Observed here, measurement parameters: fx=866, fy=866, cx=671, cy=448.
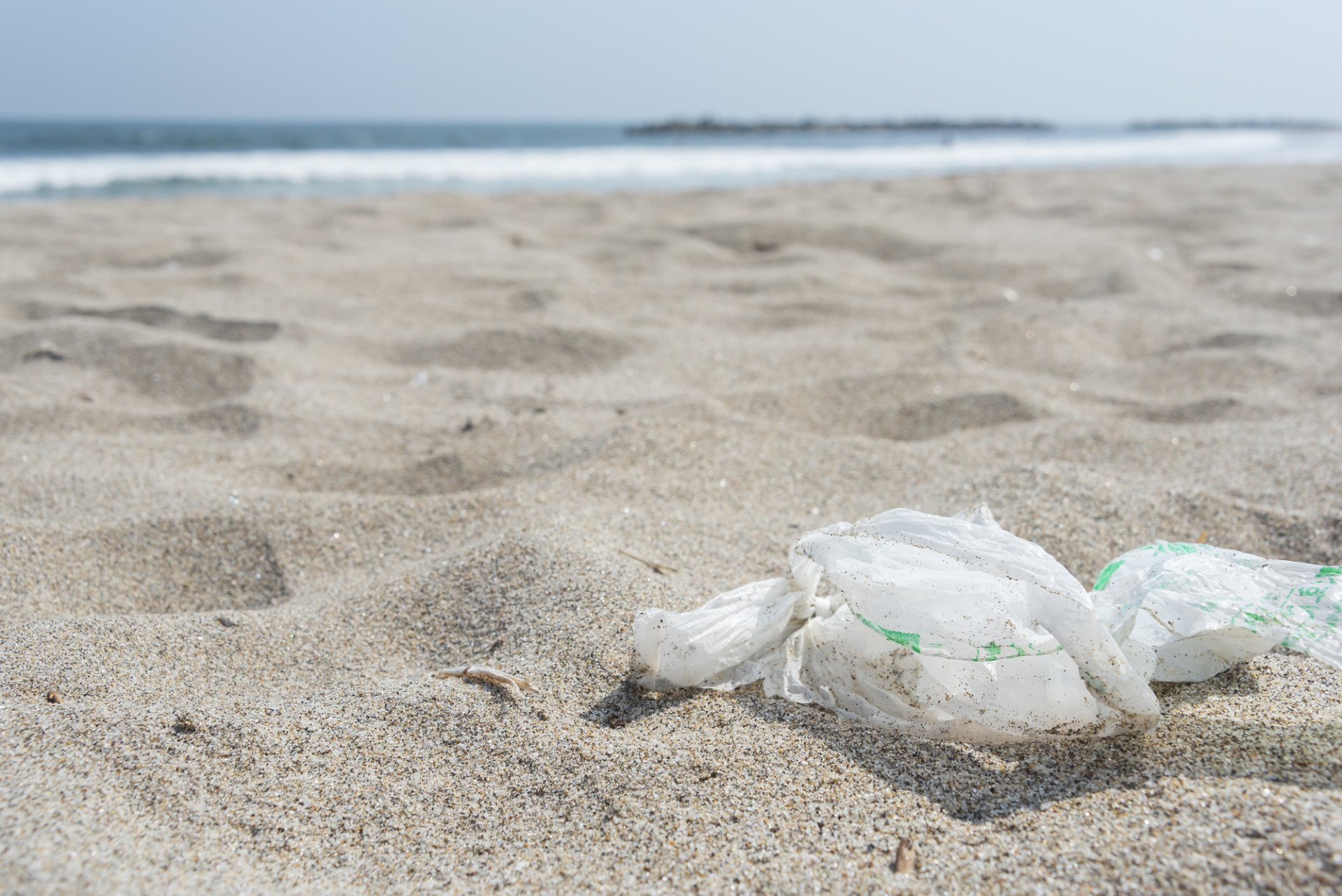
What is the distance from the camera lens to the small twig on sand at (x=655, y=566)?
53.4 inches

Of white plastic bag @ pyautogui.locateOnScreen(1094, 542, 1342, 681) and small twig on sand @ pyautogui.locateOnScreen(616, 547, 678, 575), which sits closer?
white plastic bag @ pyautogui.locateOnScreen(1094, 542, 1342, 681)

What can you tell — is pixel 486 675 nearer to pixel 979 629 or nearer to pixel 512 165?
pixel 979 629

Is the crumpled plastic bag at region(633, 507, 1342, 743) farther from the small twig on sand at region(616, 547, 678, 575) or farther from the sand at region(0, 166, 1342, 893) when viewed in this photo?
the small twig on sand at region(616, 547, 678, 575)

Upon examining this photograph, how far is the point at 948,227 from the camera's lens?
4.52m

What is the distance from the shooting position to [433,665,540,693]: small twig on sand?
1079 millimetres

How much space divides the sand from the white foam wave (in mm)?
5602

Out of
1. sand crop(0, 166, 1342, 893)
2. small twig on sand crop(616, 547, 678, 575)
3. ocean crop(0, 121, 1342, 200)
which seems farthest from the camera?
ocean crop(0, 121, 1342, 200)

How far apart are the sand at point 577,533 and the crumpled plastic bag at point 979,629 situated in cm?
4

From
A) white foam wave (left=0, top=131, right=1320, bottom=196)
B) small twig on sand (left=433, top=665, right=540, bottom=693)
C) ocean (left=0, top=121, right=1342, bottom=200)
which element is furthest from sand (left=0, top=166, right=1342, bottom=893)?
white foam wave (left=0, top=131, right=1320, bottom=196)

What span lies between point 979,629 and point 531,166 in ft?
33.5

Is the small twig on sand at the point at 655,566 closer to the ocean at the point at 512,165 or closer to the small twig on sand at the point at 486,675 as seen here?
the small twig on sand at the point at 486,675

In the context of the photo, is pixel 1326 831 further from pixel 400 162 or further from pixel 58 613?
pixel 400 162

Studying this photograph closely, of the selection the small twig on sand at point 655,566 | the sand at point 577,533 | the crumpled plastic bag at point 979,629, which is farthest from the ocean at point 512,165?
the crumpled plastic bag at point 979,629

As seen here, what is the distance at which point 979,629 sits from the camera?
0.94 metres
